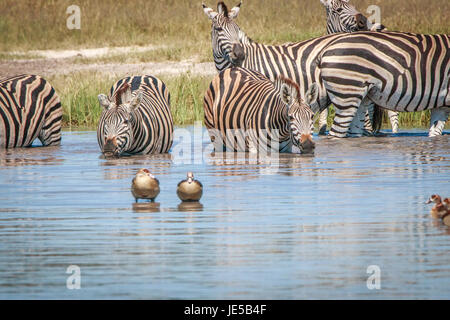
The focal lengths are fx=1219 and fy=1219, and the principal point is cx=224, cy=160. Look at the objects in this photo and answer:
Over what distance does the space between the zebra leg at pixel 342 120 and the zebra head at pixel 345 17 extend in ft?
7.47

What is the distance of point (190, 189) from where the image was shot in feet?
35.6

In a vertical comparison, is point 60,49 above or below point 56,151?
above

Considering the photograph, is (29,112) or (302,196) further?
(29,112)

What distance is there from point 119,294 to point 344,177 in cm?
611

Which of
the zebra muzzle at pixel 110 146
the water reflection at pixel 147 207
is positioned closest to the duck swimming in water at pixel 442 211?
the water reflection at pixel 147 207

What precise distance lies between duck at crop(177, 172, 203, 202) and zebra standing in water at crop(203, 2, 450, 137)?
23.9 feet

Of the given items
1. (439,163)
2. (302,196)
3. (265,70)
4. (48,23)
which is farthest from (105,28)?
(302,196)

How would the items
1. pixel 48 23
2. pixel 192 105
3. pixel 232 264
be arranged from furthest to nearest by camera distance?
pixel 48 23, pixel 192 105, pixel 232 264

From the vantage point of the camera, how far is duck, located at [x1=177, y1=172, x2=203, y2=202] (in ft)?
35.6

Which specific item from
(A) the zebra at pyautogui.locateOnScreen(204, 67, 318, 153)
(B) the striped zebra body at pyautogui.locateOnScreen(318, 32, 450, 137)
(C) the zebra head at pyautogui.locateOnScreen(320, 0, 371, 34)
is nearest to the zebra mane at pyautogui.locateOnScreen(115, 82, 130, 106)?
(A) the zebra at pyautogui.locateOnScreen(204, 67, 318, 153)

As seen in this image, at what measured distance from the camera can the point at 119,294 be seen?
7203mm

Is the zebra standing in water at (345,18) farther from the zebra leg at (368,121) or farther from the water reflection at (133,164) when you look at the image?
the water reflection at (133,164)

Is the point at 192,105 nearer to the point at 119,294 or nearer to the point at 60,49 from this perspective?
the point at 60,49
